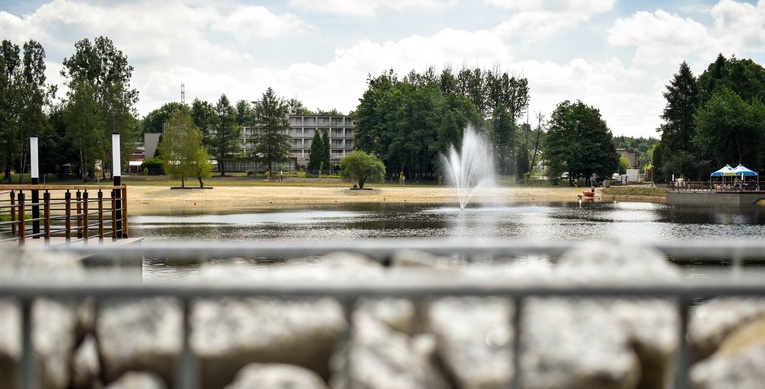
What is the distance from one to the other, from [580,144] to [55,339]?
103 metres

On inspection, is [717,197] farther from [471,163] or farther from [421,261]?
[421,261]

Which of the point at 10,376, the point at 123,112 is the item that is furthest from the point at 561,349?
the point at 123,112

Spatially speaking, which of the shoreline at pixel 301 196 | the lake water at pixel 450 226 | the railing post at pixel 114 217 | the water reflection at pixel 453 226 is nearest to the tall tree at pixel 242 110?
the shoreline at pixel 301 196

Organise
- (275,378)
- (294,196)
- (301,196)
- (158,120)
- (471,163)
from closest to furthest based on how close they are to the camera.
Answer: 1. (275,378)
2. (294,196)
3. (301,196)
4. (471,163)
5. (158,120)

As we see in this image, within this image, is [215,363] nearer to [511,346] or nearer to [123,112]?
[511,346]

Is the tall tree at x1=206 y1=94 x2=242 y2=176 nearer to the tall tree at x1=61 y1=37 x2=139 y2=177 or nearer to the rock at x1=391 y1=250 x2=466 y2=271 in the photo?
the tall tree at x1=61 y1=37 x2=139 y2=177

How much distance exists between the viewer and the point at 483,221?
47.2 meters

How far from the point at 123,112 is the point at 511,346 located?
102102mm

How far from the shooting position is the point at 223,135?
4326 inches

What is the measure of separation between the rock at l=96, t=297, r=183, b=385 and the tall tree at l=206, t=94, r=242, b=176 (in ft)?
356

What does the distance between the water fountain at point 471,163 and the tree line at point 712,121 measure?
962 inches

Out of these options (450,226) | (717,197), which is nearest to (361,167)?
(717,197)

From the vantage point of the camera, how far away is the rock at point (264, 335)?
2.65m

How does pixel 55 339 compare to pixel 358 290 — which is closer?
pixel 358 290
